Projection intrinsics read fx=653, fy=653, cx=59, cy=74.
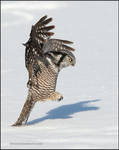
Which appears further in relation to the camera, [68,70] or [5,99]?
[68,70]

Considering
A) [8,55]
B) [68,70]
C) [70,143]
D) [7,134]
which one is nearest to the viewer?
[70,143]

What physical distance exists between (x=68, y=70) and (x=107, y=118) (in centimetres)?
517

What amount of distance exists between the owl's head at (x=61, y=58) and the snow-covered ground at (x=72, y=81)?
2.39 feet

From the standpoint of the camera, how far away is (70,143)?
258 inches

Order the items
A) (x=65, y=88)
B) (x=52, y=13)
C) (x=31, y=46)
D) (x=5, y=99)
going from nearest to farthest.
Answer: (x=31, y=46) → (x=5, y=99) → (x=65, y=88) → (x=52, y=13)

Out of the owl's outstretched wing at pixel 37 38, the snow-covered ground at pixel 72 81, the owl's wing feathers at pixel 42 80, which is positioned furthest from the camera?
the owl's wing feathers at pixel 42 80

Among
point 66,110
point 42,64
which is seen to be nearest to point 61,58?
point 42,64

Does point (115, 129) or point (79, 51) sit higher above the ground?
point (79, 51)

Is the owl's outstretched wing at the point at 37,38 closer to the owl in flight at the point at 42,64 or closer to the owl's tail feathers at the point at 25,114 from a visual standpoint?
the owl in flight at the point at 42,64

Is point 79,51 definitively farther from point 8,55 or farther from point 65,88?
point 65,88

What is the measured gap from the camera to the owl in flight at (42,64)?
868 cm

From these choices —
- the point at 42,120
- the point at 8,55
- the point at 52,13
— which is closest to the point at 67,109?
the point at 42,120

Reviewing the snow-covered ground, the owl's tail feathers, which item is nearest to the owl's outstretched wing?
the owl's tail feathers

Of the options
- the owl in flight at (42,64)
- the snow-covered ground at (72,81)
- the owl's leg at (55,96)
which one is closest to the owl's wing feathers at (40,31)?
the owl in flight at (42,64)
